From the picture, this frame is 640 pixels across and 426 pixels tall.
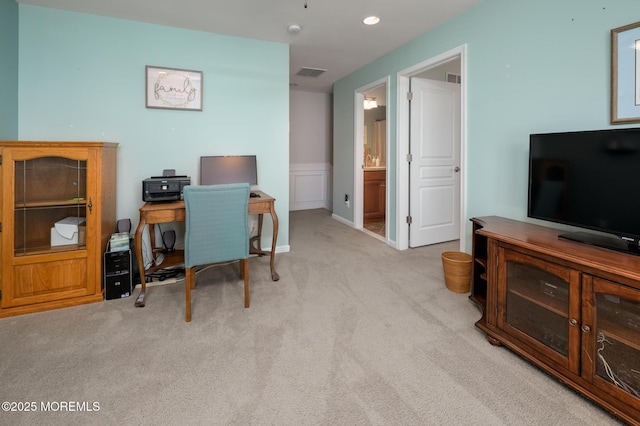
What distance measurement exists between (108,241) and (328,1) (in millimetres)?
2751

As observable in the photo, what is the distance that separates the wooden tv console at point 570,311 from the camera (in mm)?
1374

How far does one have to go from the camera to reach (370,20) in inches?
122

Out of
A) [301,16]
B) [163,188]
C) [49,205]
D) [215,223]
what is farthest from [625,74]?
[49,205]

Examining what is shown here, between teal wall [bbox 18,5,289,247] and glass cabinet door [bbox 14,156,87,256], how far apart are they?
0.58 meters

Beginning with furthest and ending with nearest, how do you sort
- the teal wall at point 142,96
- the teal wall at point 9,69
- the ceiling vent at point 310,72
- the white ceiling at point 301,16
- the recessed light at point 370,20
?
the ceiling vent at point 310,72
the recessed light at point 370,20
the teal wall at point 142,96
the white ceiling at point 301,16
the teal wall at point 9,69

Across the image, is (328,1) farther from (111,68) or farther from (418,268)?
(418,268)

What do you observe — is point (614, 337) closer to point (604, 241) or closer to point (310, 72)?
point (604, 241)

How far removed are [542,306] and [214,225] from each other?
2.07 m

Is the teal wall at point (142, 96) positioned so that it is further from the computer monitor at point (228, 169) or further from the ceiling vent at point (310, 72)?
the ceiling vent at point (310, 72)

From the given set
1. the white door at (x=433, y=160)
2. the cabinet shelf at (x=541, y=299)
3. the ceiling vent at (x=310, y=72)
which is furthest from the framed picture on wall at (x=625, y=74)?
the ceiling vent at (x=310, y=72)

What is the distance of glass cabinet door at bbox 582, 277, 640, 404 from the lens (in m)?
1.35

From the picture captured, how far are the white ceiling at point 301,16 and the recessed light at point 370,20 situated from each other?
0.05 m

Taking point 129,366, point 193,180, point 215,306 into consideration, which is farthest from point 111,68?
point 129,366

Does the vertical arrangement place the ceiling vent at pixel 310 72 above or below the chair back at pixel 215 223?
above
